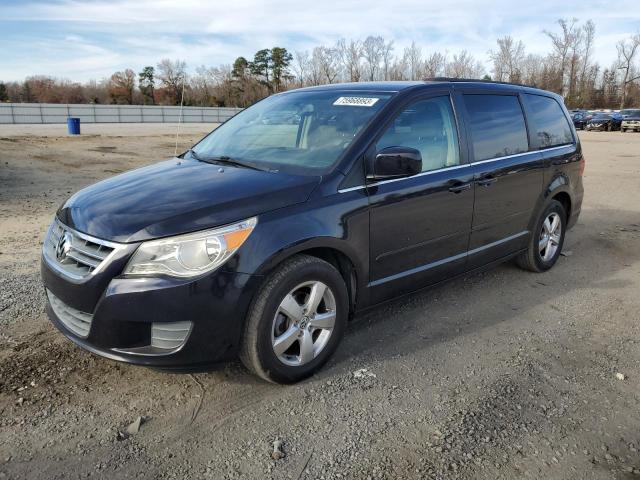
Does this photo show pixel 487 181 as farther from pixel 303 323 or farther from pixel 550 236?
pixel 303 323

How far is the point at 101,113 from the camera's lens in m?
48.8

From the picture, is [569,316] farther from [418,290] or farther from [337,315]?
[337,315]

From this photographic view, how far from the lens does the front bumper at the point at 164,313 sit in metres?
2.72

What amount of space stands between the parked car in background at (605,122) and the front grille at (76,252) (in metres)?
44.0

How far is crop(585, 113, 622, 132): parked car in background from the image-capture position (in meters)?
39.8

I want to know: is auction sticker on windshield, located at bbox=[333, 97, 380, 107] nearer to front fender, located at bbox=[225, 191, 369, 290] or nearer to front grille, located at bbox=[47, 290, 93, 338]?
front fender, located at bbox=[225, 191, 369, 290]

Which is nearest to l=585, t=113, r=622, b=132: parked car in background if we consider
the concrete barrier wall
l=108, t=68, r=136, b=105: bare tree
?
the concrete barrier wall

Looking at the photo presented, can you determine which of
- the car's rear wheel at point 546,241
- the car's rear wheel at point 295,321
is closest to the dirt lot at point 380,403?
the car's rear wheel at point 295,321

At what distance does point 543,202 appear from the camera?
17.1ft

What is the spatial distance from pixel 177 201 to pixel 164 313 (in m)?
0.66

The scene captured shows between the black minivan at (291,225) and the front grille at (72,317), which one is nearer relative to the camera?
the black minivan at (291,225)

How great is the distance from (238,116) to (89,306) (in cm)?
243

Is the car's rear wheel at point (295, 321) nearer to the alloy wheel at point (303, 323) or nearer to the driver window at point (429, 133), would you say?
the alloy wheel at point (303, 323)

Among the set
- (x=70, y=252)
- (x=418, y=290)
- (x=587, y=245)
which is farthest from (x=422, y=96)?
(x=587, y=245)
